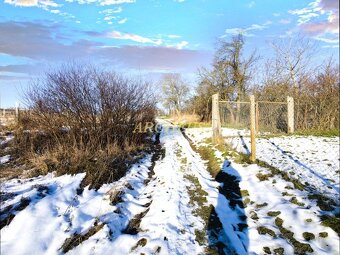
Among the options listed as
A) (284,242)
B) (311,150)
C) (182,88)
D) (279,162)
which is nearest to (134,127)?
(279,162)

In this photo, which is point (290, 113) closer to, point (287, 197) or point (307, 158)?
point (307, 158)

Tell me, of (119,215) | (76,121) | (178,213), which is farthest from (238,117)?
(119,215)

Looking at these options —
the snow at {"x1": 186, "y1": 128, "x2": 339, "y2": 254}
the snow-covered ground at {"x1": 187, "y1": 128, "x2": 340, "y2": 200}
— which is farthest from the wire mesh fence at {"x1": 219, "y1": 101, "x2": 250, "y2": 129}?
the snow at {"x1": 186, "y1": 128, "x2": 339, "y2": 254}

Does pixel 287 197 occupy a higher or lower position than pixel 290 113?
lower

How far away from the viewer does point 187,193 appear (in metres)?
6.49

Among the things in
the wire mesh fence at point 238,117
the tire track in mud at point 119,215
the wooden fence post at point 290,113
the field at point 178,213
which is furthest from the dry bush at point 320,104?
the tire track in mud at point 119,215

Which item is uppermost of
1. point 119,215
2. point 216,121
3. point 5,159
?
point 216,121

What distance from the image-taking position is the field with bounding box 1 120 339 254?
4.09 meters

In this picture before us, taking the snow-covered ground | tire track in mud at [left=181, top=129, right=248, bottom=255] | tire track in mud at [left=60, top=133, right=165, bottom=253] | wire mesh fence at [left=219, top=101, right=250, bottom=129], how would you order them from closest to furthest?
1. tire track in mud at [left=60, top=133, right=165, bottom=253]
2. tire track in mud at [left=181, top=129, right=248, bottom=255]
3. the snow-covered ground
4. wire mesh fence at [left=219, top=101, right=250, bottom=129]

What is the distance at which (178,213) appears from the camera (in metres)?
5.26

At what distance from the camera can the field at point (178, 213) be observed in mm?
4094

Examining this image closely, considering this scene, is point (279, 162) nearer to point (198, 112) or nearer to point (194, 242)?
point (194, 242)

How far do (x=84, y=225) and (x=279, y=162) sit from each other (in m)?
6.30

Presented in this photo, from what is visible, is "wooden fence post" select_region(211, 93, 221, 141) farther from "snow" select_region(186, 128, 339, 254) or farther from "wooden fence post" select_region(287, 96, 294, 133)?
"wooden fence post" select_region(287, 96, 294, 133)
